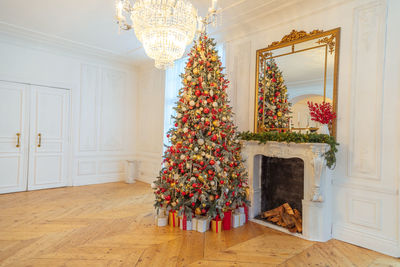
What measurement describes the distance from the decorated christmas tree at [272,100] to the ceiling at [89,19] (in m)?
0.84

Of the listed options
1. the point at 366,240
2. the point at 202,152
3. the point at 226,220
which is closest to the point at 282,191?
the point at 226,220

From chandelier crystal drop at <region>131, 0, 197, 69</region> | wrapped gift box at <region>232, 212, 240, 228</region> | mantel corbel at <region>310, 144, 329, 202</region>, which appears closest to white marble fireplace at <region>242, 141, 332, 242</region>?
mantel corbel at <region>310, 144, 329, 202</region>

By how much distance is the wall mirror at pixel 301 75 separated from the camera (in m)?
3.30

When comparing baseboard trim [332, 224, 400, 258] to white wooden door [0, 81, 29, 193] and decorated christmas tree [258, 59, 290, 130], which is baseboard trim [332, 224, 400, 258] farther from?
white wooden door [0, 81, 29, 193]

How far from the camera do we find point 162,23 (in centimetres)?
267

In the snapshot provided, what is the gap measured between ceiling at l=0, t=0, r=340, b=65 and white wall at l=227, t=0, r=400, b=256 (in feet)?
Result: 3.02

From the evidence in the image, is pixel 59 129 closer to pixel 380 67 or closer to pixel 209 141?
pixel 209 141

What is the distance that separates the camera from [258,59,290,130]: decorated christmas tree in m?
3.76

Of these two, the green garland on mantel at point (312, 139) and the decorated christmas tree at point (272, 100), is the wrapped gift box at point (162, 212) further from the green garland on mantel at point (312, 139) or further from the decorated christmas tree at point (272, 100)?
the decorated christmas tree at point (272, 100)

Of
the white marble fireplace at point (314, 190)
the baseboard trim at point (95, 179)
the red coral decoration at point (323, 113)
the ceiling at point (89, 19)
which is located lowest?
the baseboard trim at point (95, 179)

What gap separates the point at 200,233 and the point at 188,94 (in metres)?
1.91

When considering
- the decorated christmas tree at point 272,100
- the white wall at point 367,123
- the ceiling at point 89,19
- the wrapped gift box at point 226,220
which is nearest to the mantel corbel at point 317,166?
the white wall at point 367,123

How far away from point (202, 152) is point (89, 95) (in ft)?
14.0

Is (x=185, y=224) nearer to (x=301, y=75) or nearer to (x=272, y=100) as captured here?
(x=272, y=100)
